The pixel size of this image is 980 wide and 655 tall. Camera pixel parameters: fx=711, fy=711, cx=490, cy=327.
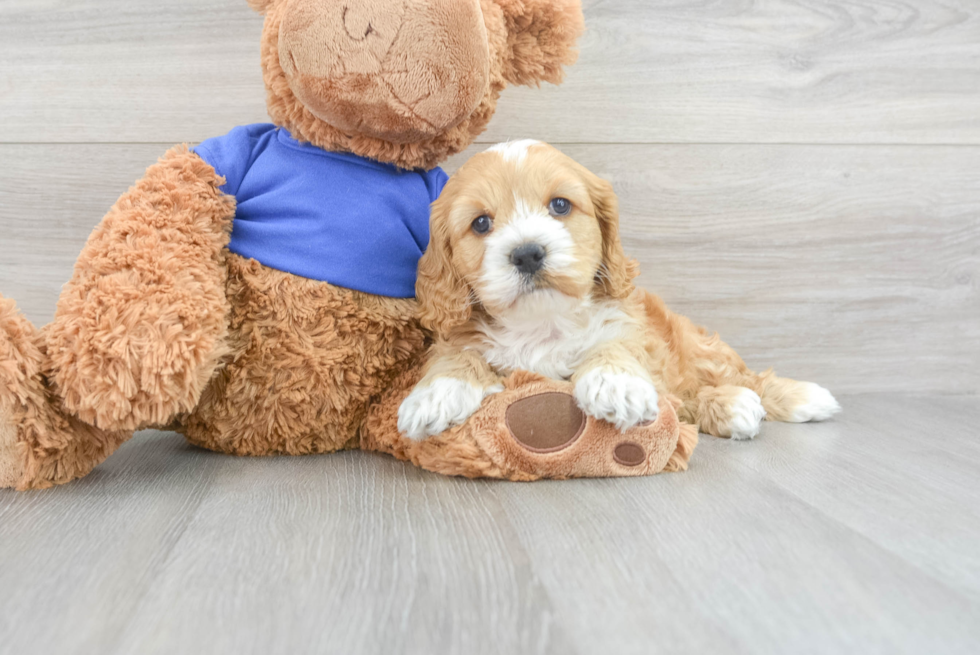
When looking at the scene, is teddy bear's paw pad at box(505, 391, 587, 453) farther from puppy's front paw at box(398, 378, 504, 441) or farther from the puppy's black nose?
the puppy's black nose

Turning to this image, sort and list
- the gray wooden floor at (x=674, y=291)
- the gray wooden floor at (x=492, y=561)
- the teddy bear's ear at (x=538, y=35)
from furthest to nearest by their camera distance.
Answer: the teddy bear's ear at (x=538, y=35)
the gray wooden floor at (x=674, y=291)
the gray wooden floor at (x=492, y=561)

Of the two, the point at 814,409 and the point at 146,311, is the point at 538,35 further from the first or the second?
the point at 814,409

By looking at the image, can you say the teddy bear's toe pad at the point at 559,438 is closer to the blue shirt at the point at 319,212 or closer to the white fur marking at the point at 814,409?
the blue shirt at the point at 319,212

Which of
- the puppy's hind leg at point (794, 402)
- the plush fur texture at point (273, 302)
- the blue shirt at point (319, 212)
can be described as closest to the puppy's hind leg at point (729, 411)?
the puppy's hind leg at point (794, 402)

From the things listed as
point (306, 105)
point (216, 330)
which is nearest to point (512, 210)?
point (306, 105)

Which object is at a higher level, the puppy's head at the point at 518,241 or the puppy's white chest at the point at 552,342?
the puppy's head at the point at 518,241

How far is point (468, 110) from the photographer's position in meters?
1.23

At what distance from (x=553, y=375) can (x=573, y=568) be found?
494 mm

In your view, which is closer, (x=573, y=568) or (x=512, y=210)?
(x=573, y=568)

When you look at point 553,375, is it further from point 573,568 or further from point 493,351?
point 573,568

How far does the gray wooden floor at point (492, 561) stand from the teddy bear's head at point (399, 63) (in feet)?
1.99

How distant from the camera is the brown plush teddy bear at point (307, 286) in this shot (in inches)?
43.8

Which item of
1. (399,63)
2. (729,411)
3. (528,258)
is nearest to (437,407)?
(528,258)

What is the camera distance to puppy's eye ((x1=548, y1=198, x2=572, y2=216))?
121 centimetres
